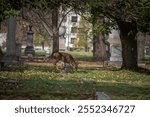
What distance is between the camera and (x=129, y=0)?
16.8 metres

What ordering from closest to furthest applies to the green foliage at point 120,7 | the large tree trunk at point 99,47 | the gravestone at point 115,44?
the green foliage at point 120,7, the gravestone at point 115,44, the large tree trunk at point 99,47

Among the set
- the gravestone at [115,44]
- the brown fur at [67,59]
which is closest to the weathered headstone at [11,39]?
the brown fur at [67,59]

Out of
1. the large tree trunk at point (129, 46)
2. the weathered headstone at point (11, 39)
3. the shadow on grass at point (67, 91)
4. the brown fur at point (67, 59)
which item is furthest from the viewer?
the weathered headstone at point (11, 39)

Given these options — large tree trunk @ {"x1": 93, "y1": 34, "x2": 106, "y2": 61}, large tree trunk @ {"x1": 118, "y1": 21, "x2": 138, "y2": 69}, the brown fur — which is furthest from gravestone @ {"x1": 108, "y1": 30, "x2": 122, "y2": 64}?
large tree trunk @ {"x1": 93, "y1": 34, "x2": 106, "y2": 61}

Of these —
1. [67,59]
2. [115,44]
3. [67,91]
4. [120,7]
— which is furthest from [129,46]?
[67,91]

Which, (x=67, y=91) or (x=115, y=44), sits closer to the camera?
(x=67, y=91)

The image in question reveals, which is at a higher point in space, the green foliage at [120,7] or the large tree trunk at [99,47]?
the green foliage at [120,7]

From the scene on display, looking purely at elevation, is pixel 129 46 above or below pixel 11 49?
above

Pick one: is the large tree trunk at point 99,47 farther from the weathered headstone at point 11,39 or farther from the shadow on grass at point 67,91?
the shadow on grass at point 67,91

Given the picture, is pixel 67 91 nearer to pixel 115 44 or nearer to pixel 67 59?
pixel 67 59

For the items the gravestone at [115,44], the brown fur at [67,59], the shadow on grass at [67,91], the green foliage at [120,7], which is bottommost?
the shadow on grass at [67,91]

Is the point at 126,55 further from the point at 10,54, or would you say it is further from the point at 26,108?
the point at 26,108

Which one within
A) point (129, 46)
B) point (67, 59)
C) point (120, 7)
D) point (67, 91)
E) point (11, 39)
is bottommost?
point (67, 91)

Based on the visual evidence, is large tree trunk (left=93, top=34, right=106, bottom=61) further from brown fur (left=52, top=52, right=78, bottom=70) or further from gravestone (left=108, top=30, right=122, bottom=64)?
brown fur (left=52, top=52, right=78, bottom=70)
